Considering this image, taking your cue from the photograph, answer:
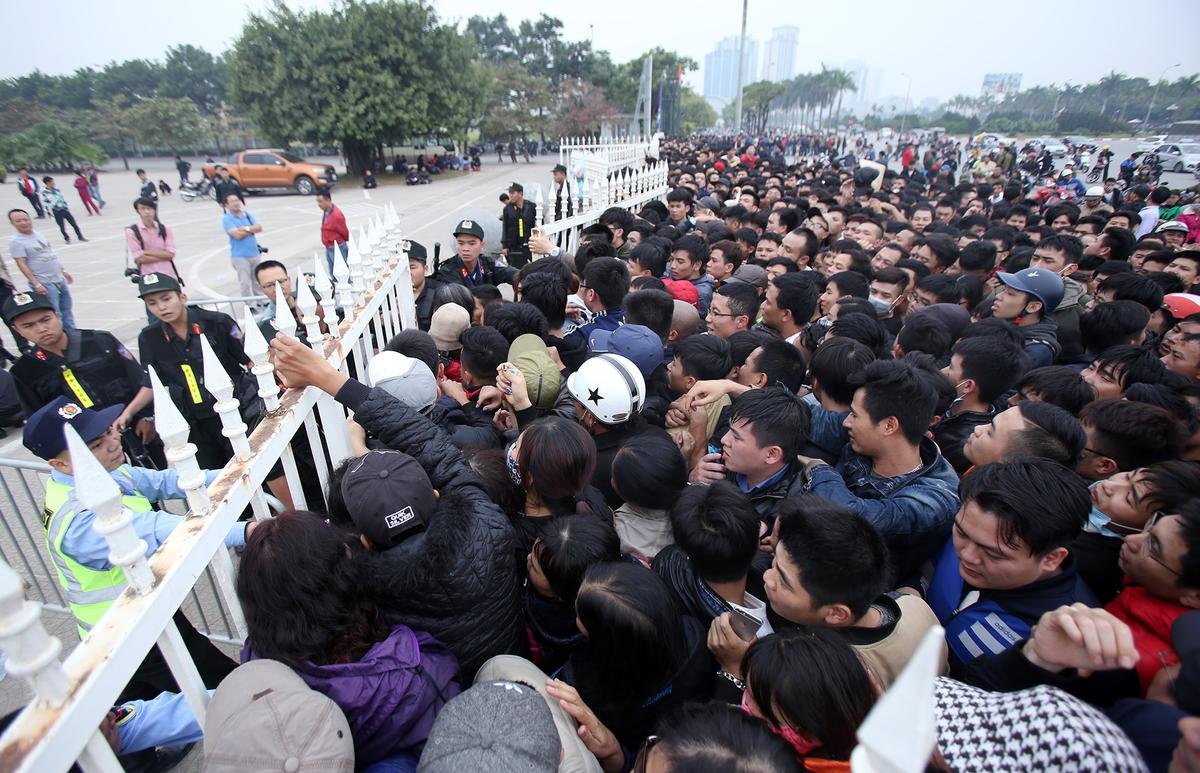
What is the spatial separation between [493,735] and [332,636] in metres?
0.51

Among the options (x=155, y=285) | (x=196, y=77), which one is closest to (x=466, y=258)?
(x=155, y=285)

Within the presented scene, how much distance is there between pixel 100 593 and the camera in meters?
2.06

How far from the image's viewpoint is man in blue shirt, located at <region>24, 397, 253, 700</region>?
6.48 ft

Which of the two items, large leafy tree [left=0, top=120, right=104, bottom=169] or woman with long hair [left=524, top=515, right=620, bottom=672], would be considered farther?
large leafy tree [left=0, top=120, right=104, bottom=169]

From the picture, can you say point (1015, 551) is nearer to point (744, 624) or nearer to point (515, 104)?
point (744, 624)

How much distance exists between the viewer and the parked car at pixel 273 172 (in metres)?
23.5

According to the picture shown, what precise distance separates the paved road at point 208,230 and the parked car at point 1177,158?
98.5 ft

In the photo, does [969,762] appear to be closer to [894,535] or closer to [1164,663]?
[1164,663]

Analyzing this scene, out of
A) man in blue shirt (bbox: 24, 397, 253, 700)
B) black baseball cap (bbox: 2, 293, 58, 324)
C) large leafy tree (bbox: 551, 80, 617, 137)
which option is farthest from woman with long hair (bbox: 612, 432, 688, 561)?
large leafy tree (bbox: 551, 80, 617, 137)

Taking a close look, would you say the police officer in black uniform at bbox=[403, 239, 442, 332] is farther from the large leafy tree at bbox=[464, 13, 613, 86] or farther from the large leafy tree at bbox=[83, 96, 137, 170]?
the large leafy tree at bbox=[464, 13, 613, 86]

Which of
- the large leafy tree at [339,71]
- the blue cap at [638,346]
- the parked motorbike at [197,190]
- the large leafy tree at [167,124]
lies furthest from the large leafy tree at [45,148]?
the blue cap at [638,346]

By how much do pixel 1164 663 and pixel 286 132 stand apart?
1279 inches

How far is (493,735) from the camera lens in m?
1.16

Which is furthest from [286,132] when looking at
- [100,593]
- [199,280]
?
[100,593]
